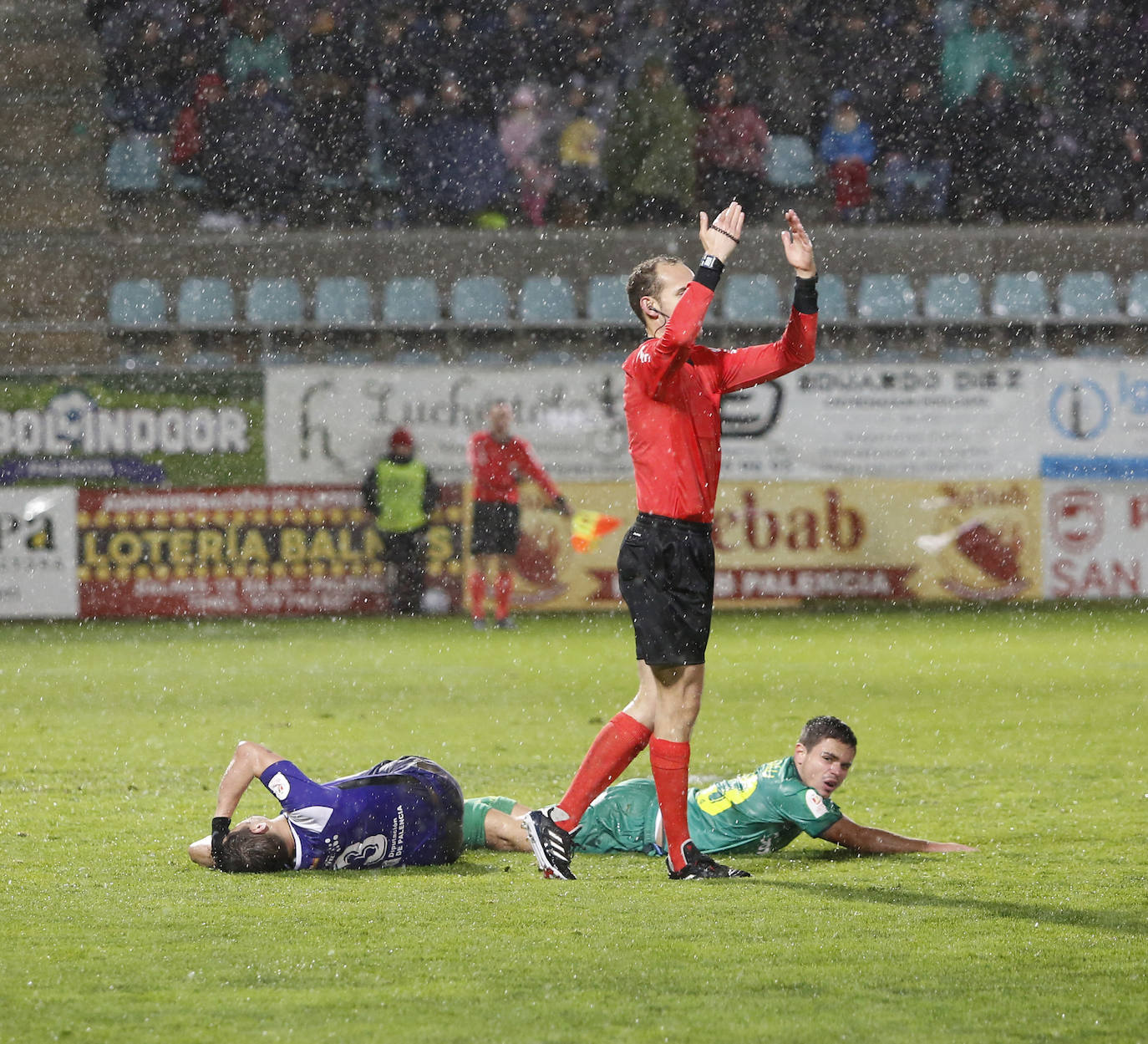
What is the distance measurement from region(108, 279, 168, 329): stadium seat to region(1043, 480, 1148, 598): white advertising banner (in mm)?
9053

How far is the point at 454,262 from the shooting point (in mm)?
18141

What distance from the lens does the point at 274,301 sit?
17828mm

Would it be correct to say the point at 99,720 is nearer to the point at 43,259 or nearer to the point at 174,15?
the point at 43,259

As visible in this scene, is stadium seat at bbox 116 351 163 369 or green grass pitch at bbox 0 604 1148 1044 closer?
green grass pitch at bbox 0 604 1148 1044

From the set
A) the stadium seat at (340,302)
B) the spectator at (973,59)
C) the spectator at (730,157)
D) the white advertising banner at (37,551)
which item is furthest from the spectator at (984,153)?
the white advertising banner at (37,551)

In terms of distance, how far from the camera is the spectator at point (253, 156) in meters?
18.8

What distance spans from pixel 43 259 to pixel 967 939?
1541cm

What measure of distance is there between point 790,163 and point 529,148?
9.75 feet

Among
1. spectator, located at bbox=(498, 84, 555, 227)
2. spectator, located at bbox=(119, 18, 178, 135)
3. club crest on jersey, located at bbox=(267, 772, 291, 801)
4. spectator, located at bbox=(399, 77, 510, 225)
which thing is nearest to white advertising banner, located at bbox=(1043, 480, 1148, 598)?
spectator, located at bbox=(498, 84, 555, 227)

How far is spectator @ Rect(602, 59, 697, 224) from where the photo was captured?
18.5 metres

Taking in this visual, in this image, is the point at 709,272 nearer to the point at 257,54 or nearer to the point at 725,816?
the point at 725,816

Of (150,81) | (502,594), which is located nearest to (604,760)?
(502,594)

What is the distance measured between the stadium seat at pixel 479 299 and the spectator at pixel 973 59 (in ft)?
20.0

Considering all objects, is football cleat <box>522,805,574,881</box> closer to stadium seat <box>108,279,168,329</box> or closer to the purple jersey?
the purple jersey
